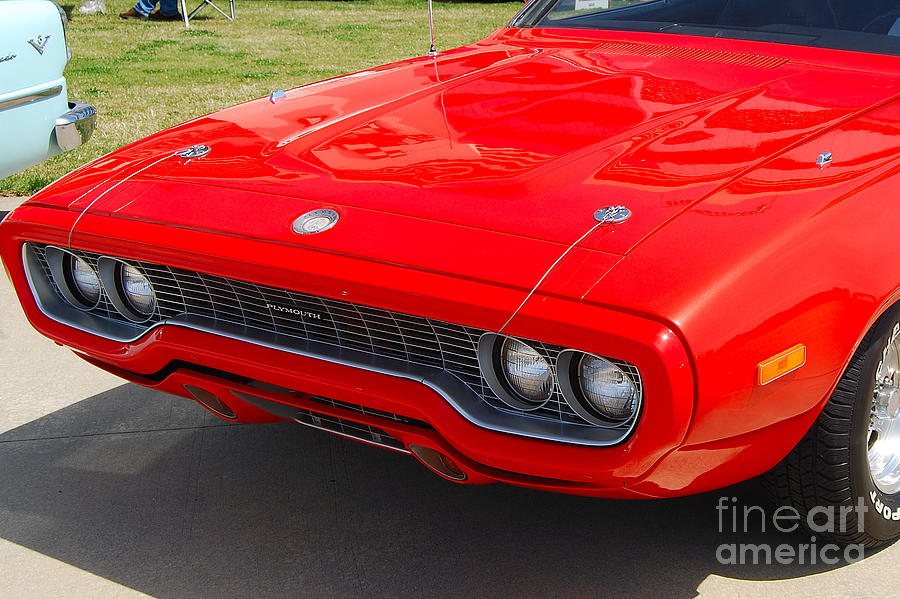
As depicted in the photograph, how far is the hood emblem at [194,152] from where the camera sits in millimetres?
2611

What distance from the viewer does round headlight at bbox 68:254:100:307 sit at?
2.59 metres

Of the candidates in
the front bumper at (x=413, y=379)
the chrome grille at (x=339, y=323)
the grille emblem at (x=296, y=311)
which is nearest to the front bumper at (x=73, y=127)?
the front bumper at (x=413, y=379)

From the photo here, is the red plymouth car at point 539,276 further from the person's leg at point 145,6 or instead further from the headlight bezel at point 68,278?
the person's leg at point 145,6

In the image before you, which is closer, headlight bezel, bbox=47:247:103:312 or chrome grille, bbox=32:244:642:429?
chrome grille, bbox=32:244:642:429

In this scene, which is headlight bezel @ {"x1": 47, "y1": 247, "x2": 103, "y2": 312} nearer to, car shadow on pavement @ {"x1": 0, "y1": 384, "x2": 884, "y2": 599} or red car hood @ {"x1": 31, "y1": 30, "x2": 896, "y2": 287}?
red car hood @ {"x1": 31, "y1": 30, "x2": 896, "y2": 287}

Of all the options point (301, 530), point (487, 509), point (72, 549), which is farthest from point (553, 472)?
point (72, 549)

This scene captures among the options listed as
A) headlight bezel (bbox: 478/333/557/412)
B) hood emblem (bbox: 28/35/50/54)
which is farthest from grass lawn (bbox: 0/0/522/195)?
headlight bezel (bbox: 478/333/557/412)

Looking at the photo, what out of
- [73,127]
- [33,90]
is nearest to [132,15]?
[73,127]

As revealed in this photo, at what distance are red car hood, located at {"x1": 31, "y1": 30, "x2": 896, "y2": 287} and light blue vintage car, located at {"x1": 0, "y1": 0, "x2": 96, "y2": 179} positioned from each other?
1797mm

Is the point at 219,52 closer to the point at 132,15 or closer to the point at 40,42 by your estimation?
the point at 132,15

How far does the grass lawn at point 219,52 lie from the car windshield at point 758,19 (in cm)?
358

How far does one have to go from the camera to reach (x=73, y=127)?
468 centimetres

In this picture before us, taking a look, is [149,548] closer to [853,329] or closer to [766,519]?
[766,519]

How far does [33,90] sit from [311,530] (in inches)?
113
